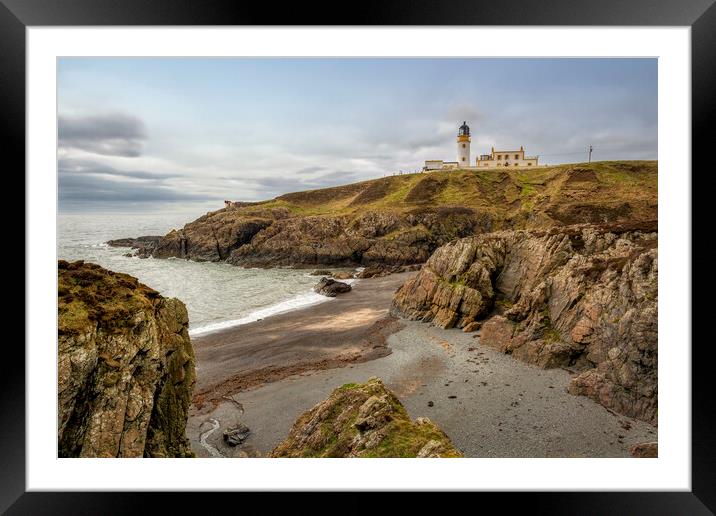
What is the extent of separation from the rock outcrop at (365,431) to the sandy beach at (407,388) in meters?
2.84

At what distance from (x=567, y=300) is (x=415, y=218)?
31.6 meters

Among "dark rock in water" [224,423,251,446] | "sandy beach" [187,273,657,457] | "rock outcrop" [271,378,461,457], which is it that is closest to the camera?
"rock outcrop" [271,378,461,457]

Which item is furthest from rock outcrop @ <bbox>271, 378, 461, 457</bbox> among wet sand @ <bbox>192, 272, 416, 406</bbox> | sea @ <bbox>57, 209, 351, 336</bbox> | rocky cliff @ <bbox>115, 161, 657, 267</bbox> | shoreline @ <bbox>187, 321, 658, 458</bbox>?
rocky cliff @ <bbox>115, 161, 657, 267</bbox>

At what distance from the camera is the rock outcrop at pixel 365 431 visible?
13.7 feet

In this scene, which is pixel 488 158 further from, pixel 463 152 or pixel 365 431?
pixel 365 431

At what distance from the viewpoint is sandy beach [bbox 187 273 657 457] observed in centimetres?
711

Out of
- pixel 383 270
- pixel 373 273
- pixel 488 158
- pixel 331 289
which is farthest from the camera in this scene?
pixel 488 158

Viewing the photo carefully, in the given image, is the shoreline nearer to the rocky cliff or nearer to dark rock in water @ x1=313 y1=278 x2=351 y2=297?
dark rock in water @ x1=313 y1=278 x2=351 y2=297

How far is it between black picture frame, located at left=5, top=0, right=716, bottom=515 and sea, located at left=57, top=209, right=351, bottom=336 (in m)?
1.65

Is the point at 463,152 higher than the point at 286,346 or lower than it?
higher

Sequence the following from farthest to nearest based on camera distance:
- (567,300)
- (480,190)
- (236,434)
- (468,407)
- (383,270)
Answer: (480,190)
(383,270)
(567,300)
(468,407)
(236,434)

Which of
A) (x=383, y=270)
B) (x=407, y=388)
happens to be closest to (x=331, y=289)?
(x=383, y=270)
